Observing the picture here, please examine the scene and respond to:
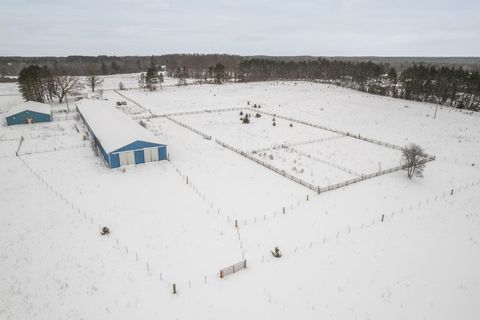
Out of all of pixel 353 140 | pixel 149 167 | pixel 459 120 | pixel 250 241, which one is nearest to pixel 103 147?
pixel 149 167

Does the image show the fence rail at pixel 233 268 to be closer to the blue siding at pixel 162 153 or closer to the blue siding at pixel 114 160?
the blue siding at pixel 162 153

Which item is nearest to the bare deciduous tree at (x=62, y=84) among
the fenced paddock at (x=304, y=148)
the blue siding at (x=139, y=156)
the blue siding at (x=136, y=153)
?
the fenced paddock at (x=304, y=148)

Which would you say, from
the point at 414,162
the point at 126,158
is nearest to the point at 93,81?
the point at 126,158

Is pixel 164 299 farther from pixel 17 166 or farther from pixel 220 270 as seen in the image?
pixel 17 166

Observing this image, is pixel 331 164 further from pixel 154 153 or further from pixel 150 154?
pixel 150 154

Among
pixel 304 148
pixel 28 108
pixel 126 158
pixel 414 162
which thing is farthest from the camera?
pixel 28 108

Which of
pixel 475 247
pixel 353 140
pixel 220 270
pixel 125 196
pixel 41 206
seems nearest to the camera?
pixel 220 270
